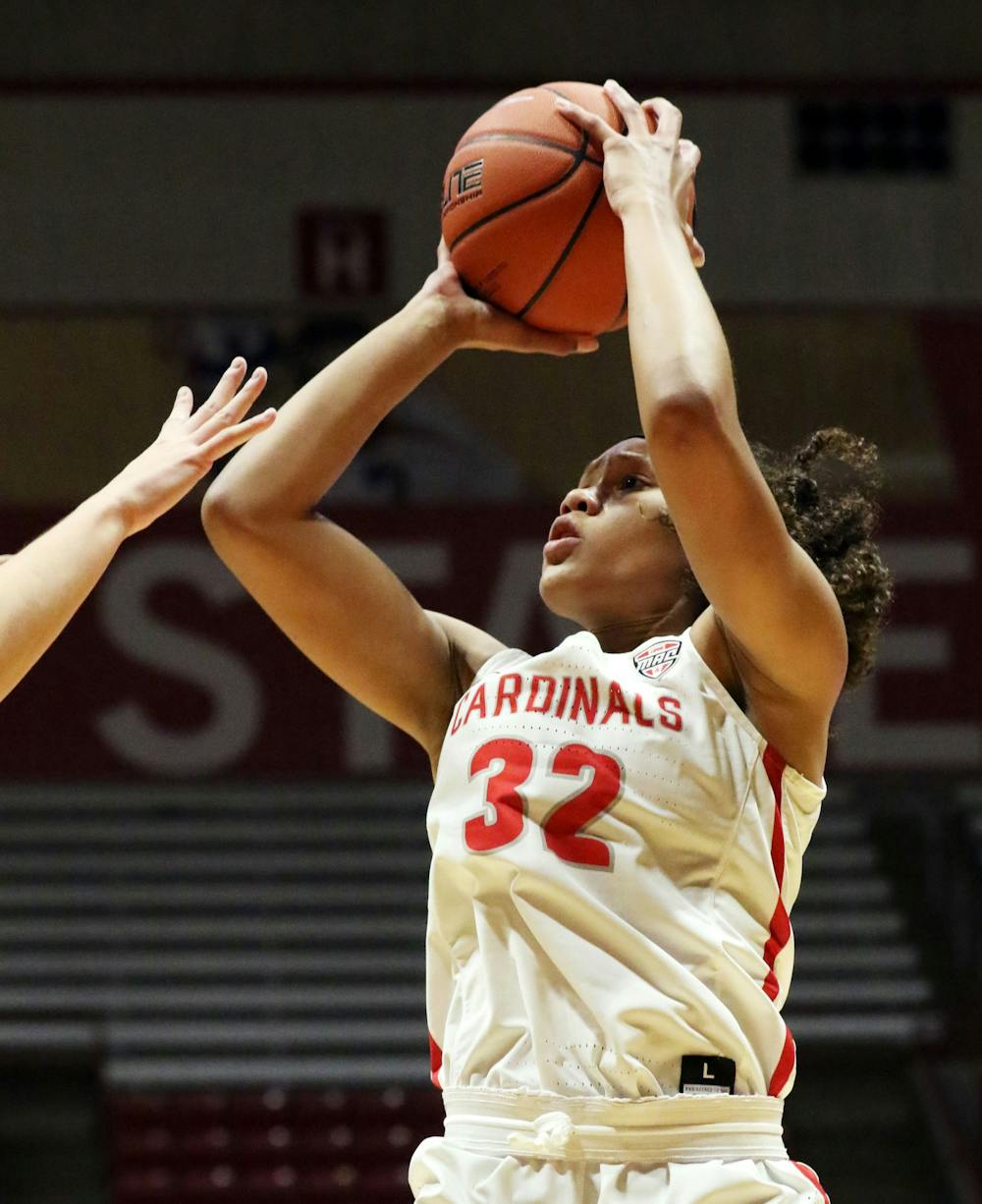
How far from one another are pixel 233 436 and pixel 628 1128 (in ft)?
3.63

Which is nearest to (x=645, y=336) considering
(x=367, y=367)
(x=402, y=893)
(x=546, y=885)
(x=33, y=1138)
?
(x=367, y=367)

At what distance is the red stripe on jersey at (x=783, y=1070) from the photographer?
8.87 feet

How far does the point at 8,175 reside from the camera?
10531mm

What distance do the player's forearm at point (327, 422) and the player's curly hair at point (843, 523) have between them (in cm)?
57

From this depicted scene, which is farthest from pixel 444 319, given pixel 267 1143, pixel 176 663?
pixel 176 663

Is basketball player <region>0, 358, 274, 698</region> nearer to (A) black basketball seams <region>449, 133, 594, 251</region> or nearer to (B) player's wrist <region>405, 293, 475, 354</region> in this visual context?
(B) player's wrist <region>405, 293, 475, 354</region>

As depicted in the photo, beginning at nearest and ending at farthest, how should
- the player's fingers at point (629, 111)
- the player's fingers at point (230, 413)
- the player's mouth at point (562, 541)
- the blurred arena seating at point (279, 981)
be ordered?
the player's fingers at point (230, 413) → the player's fingers at point (629, 111) → the player's mouth at point (562, 541) → the blurred arena seating at point (279, 981)

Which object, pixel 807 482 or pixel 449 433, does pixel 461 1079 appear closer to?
pixel 807 482

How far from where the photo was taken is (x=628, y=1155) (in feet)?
8.48

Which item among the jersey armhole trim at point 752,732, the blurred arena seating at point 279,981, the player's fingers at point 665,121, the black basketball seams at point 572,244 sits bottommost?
the blurred arena seating at point 279,981

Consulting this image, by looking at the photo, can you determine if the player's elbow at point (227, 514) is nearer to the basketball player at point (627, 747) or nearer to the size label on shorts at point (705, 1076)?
the basketball player at point (627, 747)

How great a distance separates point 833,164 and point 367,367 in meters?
8.49

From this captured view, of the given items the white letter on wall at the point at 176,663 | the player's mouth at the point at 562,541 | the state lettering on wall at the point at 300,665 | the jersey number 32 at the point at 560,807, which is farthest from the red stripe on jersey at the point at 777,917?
the white letter on wall at the point at 176,663

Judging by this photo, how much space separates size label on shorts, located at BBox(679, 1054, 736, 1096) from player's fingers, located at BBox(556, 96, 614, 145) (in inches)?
52.6
